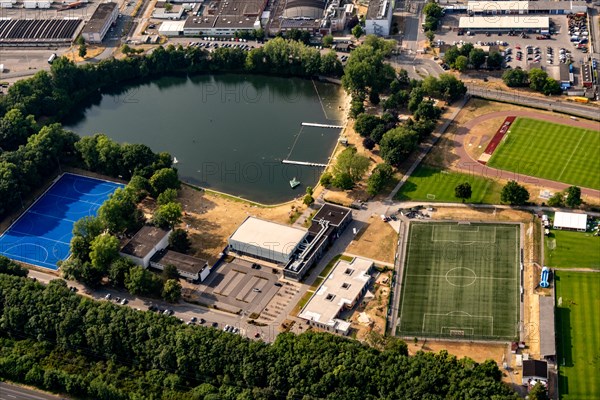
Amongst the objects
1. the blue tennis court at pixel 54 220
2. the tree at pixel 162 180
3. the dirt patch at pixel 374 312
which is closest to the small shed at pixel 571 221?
the dirt patch at pixel 374 312

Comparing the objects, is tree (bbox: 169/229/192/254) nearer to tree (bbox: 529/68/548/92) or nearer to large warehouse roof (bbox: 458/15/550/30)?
tree (bbox: 529/68/548/92)

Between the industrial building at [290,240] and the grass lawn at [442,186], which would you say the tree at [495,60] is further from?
the industrial building at [290,240]

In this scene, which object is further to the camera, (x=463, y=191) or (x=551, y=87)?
(x=551, y=87)

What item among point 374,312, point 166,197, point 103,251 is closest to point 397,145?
point 374,312

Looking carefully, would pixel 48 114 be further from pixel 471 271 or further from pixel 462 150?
pixel 471 271

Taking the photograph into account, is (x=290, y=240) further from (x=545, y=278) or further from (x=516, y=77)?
(x=516, y=77)

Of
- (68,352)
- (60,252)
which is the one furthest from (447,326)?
(60,252)
